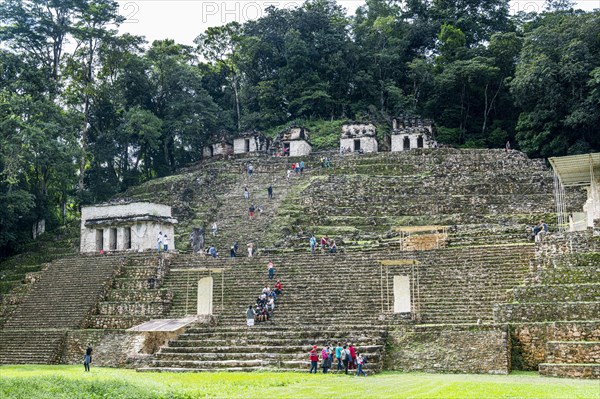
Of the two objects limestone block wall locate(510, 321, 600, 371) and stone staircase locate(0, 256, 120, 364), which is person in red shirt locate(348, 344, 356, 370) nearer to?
limestone block wall locate(510, 321, 600, 371)

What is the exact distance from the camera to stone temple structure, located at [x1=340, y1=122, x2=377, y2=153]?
1966 inches

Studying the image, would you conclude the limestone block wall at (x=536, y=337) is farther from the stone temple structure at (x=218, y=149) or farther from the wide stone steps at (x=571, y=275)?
the stone temple structure at (x=218, y=149)

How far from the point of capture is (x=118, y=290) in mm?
28234

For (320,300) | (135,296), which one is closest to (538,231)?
(320,300)

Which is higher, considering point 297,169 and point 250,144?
point 250,144

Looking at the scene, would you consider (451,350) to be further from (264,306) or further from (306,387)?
(264,306)

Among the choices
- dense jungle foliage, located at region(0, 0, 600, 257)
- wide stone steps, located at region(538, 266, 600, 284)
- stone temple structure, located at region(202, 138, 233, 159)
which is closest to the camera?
wide stone steps, located at region(538, 266, 600, 284)

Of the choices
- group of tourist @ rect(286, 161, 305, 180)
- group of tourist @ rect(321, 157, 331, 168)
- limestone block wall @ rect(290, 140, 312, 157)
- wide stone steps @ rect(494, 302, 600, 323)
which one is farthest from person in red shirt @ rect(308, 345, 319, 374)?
limestone block wall @ rect(290, 140, 312, 157)

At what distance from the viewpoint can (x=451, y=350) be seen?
19.1 meters

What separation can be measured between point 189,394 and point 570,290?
1126 centimetres

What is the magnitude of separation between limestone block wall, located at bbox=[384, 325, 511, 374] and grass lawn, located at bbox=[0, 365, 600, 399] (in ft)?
3.56

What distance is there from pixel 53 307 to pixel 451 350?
16035mm

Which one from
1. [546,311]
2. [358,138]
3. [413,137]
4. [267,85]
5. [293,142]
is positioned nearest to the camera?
[546,311]

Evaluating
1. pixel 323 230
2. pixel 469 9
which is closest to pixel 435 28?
pixel 469 9
